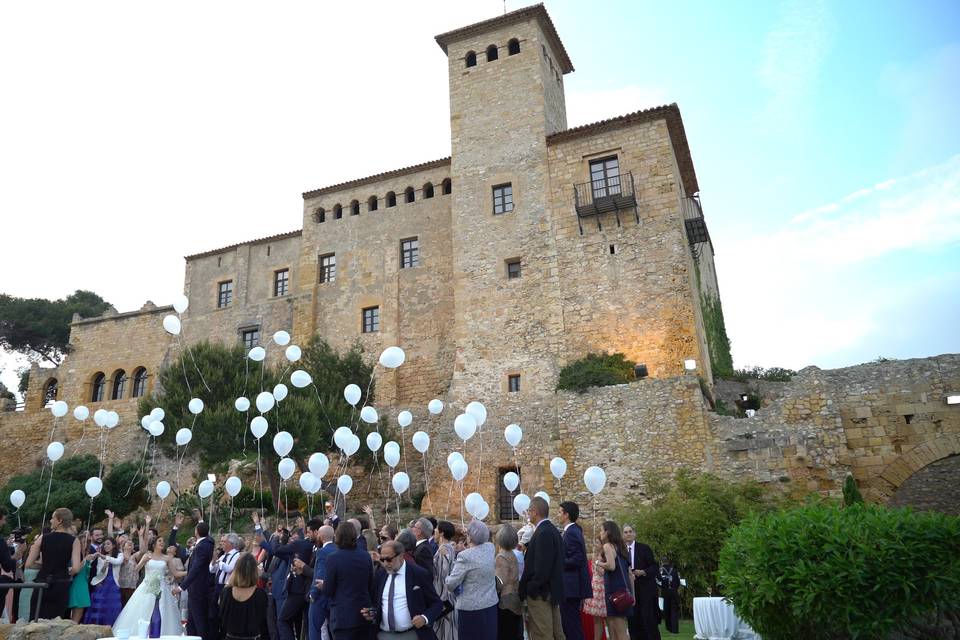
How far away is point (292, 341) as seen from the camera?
89.2 ft

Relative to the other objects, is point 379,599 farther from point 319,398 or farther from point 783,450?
point 319,398

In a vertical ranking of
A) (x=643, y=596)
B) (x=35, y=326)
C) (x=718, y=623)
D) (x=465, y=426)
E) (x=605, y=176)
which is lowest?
(x=718, y=623)

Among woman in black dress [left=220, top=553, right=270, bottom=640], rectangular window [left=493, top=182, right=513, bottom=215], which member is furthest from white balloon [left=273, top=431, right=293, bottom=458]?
rectangular window [left=493, top=182, right=513, bottom=215]

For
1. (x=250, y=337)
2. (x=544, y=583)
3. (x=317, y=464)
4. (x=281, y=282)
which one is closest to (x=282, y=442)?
(x=317, y=464)

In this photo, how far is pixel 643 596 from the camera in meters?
8.11

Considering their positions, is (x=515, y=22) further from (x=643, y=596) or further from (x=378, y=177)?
(x=643, y=596)

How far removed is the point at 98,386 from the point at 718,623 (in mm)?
31775

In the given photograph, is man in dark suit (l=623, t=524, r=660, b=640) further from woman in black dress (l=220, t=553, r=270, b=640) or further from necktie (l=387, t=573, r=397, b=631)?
woman in black dress (l=220, t=553, r=270, b=640)

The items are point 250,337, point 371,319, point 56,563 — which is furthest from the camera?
point 250,337

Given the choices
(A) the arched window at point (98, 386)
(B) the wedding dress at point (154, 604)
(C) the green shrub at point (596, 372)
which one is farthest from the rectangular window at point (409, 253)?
(B) the wedding dress at point (154, 604)

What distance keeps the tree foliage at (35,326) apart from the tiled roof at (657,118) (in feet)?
117

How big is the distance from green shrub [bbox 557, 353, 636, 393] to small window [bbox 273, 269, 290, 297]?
49.9 feet

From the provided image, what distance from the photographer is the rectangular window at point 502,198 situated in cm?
2320

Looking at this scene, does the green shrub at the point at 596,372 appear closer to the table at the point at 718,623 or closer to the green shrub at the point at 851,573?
the table at the point at 718,623
